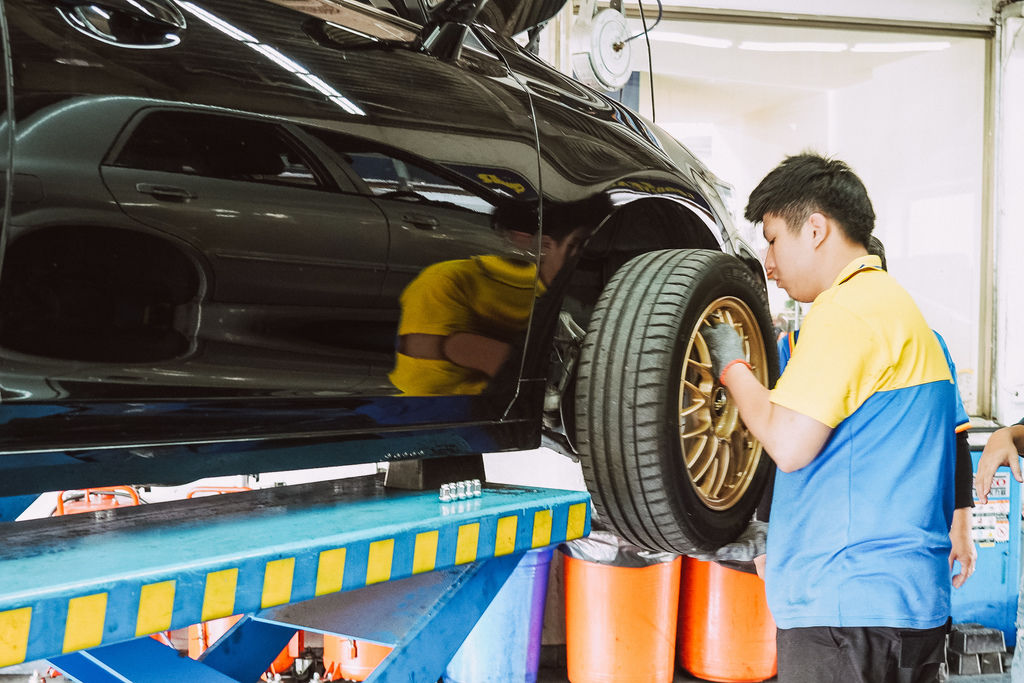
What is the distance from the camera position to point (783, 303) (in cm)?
491

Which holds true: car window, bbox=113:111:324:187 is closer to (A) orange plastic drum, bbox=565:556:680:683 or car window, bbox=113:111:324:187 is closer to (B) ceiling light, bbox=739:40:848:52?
(A) orange plastic drum, bbox=565:556:680:683

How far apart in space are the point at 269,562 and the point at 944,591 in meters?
1.16

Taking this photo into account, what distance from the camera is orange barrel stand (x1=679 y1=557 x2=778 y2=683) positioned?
11.8ft

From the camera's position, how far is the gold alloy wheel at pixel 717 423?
2059mm

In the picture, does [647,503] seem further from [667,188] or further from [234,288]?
[234,288]

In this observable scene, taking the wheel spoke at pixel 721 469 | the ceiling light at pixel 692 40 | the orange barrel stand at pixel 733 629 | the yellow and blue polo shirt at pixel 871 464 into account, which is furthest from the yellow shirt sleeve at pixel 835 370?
the ceiling light at pixel 692 40

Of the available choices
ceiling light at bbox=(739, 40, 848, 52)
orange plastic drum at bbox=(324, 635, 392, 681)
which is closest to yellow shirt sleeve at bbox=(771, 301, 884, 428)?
orange plastic drum at bbox=(324, 635, 392, 681)

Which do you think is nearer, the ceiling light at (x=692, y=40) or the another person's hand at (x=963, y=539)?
the another person's hand at (x=963, y=539)

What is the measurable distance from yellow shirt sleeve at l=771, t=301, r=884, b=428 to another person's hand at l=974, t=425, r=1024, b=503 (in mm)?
352

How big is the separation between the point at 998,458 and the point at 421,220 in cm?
123

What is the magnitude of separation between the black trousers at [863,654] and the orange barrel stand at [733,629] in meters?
1.96

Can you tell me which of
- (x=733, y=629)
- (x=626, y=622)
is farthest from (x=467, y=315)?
(x=733, y=629)

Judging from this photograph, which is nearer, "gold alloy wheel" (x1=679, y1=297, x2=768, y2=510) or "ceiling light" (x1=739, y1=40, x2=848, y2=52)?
"gold alloy wheel" (x1=679, y1=297, x2=768, y2=510)

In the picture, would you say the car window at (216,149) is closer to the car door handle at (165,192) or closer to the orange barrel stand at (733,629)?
the car door handle at (165,192)
